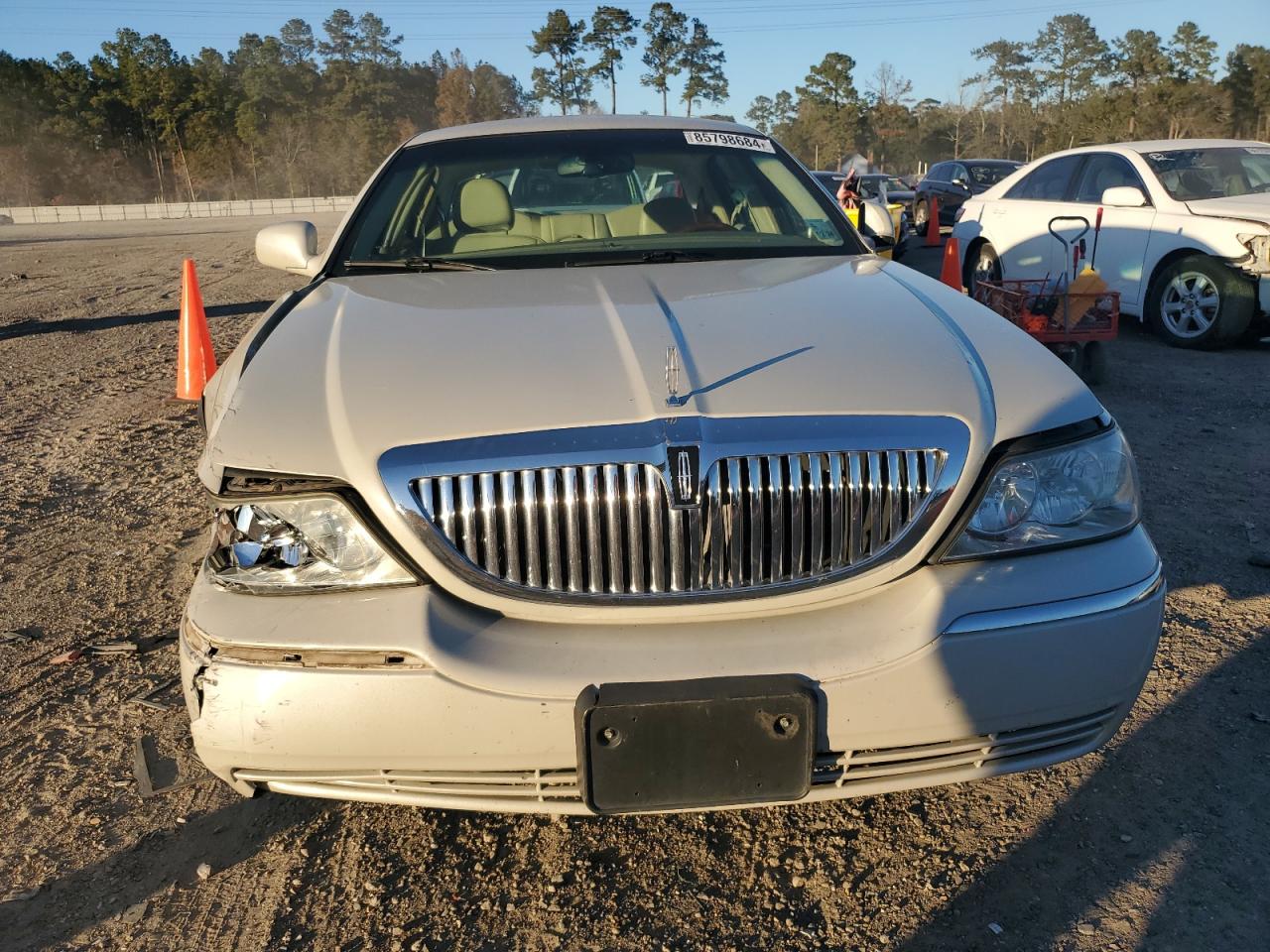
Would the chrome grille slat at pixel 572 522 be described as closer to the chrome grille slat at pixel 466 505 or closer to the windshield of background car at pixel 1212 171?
the chrome grille slat at pixel 466 505

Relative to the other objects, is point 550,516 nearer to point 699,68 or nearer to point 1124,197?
point 1124,197

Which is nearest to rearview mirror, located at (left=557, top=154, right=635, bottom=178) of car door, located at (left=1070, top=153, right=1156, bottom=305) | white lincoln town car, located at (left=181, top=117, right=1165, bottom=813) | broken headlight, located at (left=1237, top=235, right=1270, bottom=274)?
white lincoln town car, located at (left=181, top=117, right=1165, bottom=813)

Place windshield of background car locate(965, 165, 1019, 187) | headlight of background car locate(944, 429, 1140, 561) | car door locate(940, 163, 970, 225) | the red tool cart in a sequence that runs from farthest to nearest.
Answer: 1. windshield of background car locate(965, 165, 1019, 187)
2. car door locate(940, 163, 970, 225)
3. the red tool cart
4. headlight of background car locate(944, 429, 1140, 561)

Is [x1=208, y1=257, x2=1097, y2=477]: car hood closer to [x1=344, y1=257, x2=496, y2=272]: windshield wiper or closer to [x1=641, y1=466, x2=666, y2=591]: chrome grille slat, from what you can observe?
[x1=641, y1=466, x2=666, y2=591]: chrome grille slat

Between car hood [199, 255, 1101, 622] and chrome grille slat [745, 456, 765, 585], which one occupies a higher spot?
car hood [199, 255, 1101, 622]

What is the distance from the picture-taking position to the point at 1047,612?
1918 millimetres

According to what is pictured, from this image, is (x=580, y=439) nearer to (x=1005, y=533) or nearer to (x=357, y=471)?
(x=357, y=471)

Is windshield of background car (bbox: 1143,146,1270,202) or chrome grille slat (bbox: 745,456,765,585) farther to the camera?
windshield of background car (bbox: 1143,146,1270,202)

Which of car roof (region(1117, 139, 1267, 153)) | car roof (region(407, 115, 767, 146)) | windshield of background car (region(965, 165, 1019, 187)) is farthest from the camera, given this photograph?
windshield of background car (region(965, 165, 1019, 187))

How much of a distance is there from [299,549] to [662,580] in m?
0.71

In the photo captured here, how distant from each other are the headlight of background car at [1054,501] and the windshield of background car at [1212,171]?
23.0 feet

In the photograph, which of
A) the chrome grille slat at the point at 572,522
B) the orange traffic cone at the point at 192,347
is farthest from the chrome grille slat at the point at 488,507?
the orange traffic cone at the point at 192,347

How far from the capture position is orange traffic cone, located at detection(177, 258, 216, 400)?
→ 6258 millimetres

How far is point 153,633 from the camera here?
3389mm
